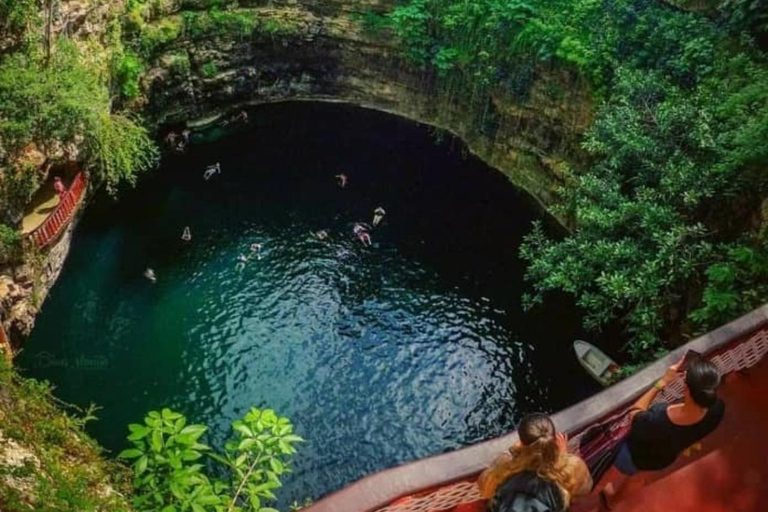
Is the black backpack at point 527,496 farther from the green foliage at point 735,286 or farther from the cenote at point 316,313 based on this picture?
the cenote at point 316,313

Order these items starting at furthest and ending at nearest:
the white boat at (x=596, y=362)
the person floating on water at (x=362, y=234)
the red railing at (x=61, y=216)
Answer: the person floating on water at (x=362, y=234), the red railing at (x=61, y=216), the white boat at (x=596, y=362)

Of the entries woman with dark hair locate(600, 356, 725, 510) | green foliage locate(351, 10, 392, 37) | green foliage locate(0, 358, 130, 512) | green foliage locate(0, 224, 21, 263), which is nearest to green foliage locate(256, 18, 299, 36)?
green foliage locate(351, 10, 392, 37)

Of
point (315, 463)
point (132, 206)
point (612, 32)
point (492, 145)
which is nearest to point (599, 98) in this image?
point (612, 32)

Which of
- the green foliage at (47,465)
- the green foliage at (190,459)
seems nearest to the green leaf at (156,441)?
the green foliage at (190,459)

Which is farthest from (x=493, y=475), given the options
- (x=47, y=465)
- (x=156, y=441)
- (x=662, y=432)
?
(x=47, y=465)

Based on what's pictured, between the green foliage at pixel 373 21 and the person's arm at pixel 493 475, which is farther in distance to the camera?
the green foliage at pixel 373 21

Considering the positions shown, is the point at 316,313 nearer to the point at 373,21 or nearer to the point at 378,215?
the point at 378,215

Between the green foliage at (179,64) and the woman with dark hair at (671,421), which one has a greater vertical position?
the woman with dark hair at (671,421)
